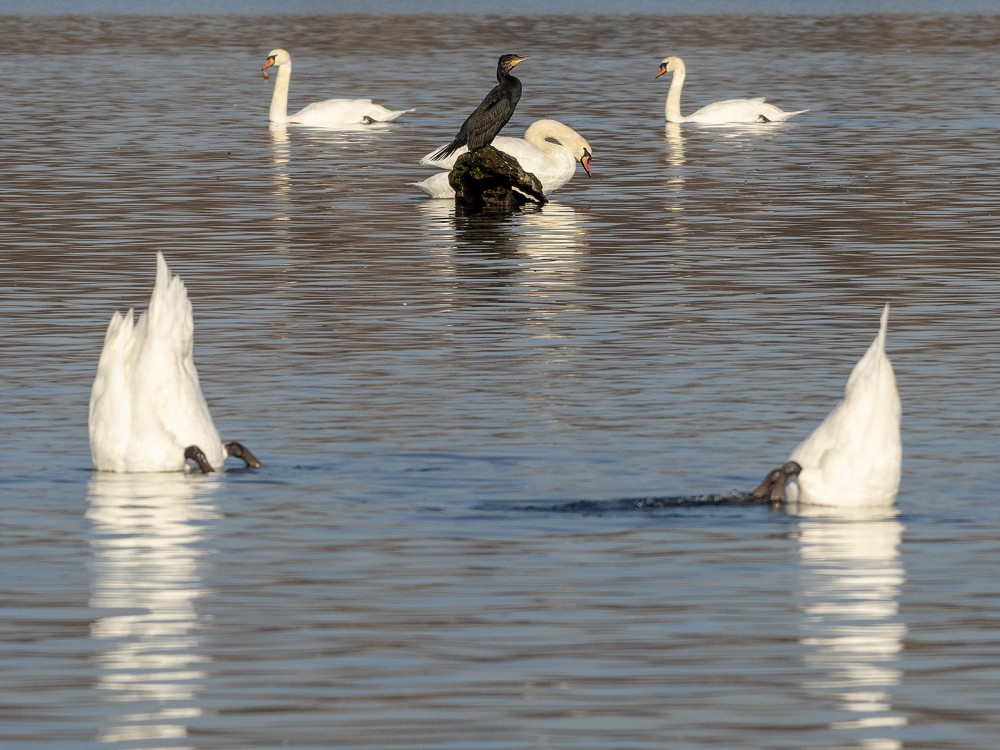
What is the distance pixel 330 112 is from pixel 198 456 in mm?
32806

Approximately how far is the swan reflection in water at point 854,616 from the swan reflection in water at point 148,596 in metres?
2.32

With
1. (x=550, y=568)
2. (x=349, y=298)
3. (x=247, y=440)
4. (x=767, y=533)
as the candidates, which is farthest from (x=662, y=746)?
(x=349, y=298)

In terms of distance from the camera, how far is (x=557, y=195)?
32.2 m

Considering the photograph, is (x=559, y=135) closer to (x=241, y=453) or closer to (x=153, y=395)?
(x=241, y=453)

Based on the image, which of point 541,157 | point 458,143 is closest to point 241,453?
point 458,143

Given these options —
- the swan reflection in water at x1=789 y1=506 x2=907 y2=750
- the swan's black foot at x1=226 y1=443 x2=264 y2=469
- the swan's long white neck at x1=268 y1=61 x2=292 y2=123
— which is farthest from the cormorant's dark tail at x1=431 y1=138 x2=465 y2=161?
the swan reflection in water at x1=789 y1=506 x2=907 y2=750

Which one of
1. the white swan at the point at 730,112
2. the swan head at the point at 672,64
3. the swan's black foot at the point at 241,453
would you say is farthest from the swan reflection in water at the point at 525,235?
→ the swan head at the point at 672,64

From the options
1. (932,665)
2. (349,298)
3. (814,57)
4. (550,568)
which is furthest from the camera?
(814,57)

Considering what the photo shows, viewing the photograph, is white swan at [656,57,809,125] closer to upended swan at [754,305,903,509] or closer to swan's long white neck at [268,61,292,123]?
swan's long white neck at [268,61,292,123]

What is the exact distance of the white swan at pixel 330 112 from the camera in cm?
4438

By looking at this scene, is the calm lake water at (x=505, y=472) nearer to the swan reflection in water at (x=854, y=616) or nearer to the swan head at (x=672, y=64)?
the swan reflection in water at (x=854, y=616)

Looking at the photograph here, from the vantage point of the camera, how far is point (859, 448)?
38.6ft

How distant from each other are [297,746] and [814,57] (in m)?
60.8

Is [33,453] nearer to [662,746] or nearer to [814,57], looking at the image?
[662,746]
